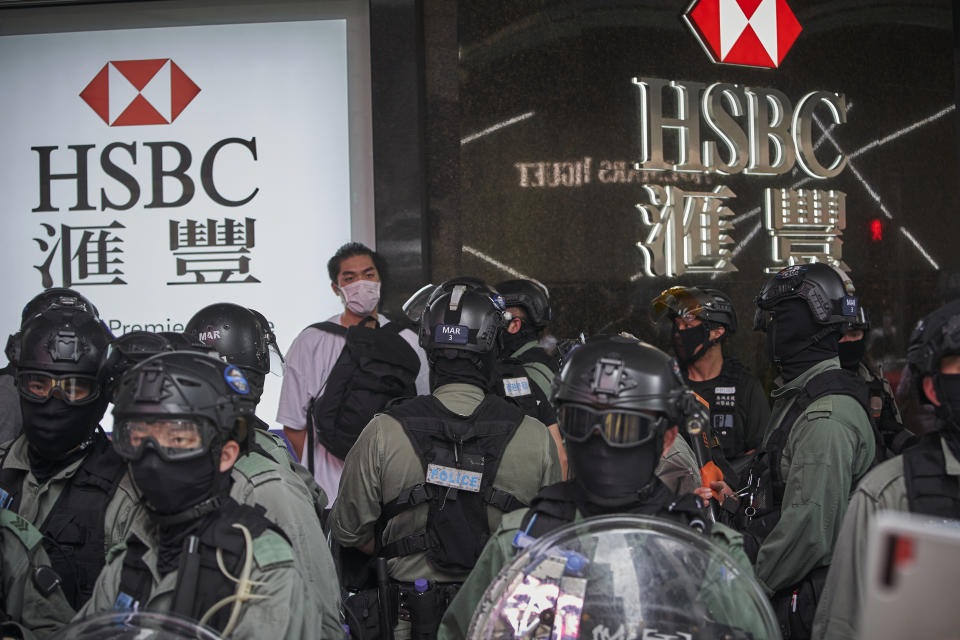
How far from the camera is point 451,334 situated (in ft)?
11.6

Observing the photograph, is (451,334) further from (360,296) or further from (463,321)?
(360,296)

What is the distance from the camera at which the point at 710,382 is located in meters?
5.39

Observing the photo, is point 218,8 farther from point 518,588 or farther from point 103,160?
point 518,588

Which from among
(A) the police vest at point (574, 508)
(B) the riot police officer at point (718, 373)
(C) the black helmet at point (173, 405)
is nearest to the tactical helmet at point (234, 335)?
(C) the black helmet at point (173, 405)

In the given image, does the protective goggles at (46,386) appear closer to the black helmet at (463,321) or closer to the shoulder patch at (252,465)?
the shoulder patch at (252,465)

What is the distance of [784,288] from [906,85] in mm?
4671

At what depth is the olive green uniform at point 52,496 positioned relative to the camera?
9.76 ft

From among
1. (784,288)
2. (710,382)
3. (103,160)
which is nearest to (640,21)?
(710,382)

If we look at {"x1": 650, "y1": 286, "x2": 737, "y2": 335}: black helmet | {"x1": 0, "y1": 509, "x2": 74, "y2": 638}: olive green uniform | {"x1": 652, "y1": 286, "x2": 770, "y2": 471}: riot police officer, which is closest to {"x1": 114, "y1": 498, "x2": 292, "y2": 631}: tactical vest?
{"x1": 0, "y1": 509, "x2": 74, "y2": 638}: olive green uniform

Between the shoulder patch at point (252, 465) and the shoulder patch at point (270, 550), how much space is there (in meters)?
0.46

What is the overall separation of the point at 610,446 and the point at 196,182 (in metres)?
4.97

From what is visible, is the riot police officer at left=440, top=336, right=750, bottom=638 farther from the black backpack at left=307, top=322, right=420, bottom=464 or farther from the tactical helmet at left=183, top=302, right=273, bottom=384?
the black backpack at left=307, top=322, right=420, bottom=464

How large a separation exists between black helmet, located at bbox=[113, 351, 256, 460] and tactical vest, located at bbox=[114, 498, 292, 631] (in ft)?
0.66

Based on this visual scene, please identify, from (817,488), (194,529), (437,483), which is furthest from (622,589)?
(817,488)
